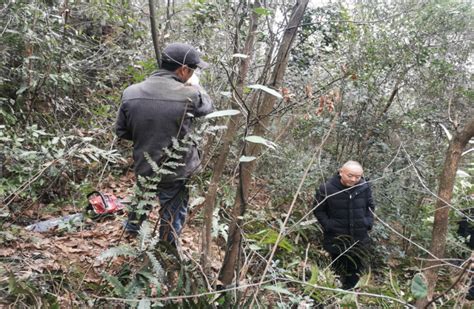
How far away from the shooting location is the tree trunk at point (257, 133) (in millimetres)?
1951

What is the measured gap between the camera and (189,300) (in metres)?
2.04

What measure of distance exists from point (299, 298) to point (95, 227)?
2.42m

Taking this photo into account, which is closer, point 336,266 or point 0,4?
point 0,4

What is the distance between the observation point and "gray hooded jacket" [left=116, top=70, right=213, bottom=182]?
104 inches

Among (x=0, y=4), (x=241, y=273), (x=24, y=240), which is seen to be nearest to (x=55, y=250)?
(x=24, y=240)

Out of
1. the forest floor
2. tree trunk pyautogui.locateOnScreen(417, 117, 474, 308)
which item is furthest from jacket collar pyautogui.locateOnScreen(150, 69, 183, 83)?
tree trunk pyautogui.locateOnScreen(417, 117, 474, 308)

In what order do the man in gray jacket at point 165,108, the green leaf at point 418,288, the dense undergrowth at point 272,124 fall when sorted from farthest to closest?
the dense undergrowth at point 272,124 < the man in gray jacket at point 165,108 < the green leaf at point 418,288

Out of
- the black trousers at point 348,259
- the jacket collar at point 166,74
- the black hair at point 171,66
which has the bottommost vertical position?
the black trousers at point 348,259

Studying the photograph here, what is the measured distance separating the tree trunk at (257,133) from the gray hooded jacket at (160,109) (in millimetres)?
710

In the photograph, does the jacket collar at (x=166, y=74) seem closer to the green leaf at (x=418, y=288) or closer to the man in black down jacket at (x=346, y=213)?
the green leaf at (x=418, y=288)

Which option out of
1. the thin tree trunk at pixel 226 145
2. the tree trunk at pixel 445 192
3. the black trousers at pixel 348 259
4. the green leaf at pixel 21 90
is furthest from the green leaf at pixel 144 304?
the green leaf at pixel 21 90

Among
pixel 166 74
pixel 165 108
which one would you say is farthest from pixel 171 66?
pixel 165 108

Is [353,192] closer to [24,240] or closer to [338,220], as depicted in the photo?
[338,220]

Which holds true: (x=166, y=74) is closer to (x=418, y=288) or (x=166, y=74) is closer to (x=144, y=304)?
(x=144, y=304)
